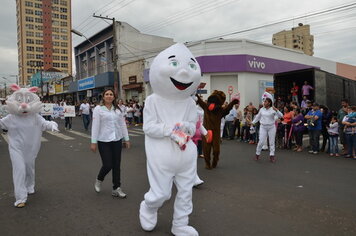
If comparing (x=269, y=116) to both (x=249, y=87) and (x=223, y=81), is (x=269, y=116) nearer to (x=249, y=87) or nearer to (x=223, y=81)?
(x=249, y=87)

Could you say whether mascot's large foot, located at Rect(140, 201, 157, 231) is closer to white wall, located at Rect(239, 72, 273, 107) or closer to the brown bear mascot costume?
the brown bear mascot costume

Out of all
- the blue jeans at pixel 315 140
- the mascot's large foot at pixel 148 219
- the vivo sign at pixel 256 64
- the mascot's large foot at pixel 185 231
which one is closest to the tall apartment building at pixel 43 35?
the vivo sign at pixel 256 64

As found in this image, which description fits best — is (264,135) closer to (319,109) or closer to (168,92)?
(319,109)

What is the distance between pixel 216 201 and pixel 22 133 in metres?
3.18

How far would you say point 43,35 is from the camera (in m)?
96.8

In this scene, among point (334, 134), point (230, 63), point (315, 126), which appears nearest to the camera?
point (334, 134)

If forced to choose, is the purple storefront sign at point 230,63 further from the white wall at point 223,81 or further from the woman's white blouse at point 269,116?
the woman's white blouse at point 269,116

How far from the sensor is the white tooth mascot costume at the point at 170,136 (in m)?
3.23

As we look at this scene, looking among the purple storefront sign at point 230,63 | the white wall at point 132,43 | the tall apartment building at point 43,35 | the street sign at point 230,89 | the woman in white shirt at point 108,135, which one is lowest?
the woman in white shirt at point 108,135

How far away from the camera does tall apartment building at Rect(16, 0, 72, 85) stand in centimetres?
9319

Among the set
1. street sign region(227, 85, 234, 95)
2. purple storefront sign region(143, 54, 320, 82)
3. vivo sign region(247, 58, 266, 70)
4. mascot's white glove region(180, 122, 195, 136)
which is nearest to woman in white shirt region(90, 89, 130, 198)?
mascot's white glove region(180, 122, 195, 136)

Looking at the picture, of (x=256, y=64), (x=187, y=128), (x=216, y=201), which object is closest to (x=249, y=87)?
(x=256, y=64)

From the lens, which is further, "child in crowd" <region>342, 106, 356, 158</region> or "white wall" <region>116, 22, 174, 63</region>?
"white wall" <region>116, 22, 174, 63</region>

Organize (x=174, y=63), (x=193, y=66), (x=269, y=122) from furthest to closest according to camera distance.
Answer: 1. (x=269, y=122)
2. (x=193, y=66)
3. (x=174, y=63)
